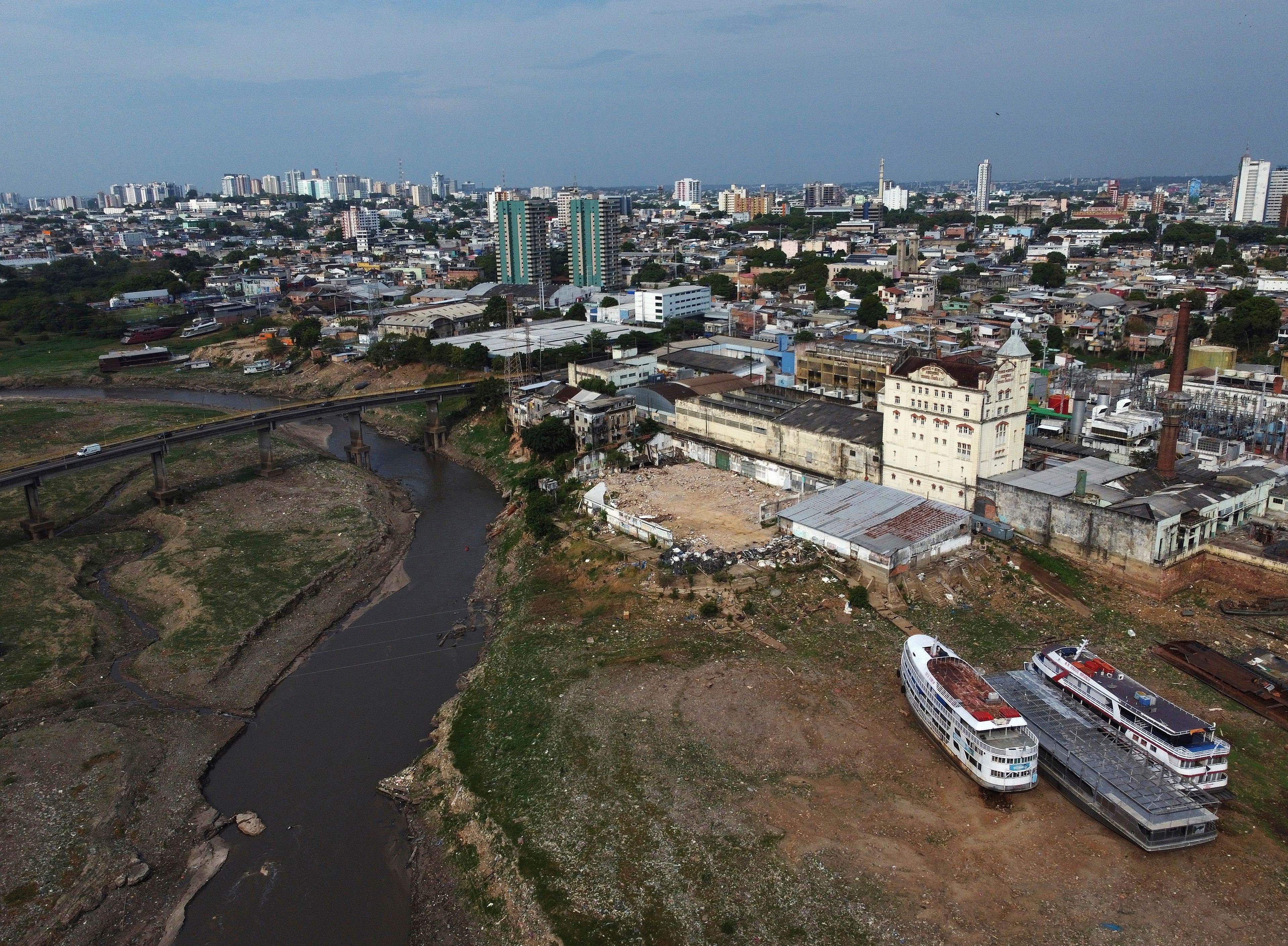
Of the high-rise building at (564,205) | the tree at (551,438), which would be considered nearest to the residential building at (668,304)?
the tree at (551,438)

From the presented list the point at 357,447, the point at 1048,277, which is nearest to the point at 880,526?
the point at 357,447

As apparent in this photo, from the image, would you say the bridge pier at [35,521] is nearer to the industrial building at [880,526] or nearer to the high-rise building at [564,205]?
the industrial building at [880,526]

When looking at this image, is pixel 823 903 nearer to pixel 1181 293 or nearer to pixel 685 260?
pixel 1181 293

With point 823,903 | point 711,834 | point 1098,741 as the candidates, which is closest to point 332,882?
point 711,834

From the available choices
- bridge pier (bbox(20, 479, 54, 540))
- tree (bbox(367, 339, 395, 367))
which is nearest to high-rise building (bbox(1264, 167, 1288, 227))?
tree (bbox(367, 339, 395, 367))

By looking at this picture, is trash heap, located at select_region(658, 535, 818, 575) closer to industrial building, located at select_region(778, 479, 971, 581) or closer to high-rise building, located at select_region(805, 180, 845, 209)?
industrial building, located at select_region(778, 479, 971, 581)
